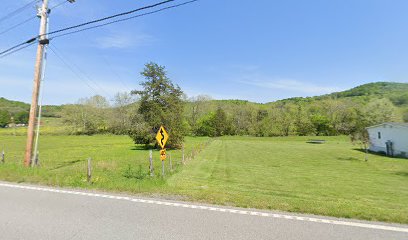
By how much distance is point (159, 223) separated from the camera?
16.8ft

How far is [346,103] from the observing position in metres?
98.2

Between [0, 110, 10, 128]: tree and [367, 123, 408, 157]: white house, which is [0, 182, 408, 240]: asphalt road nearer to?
[367, 123, 408, 157]: white house

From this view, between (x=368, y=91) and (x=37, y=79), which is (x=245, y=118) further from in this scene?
(x=368, y=91)

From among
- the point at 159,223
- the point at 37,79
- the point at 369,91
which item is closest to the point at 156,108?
the point at 37,79

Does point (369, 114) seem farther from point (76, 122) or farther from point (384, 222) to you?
point (76, 122)

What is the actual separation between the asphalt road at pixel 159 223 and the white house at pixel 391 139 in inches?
1361

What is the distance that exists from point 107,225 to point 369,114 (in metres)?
81.2

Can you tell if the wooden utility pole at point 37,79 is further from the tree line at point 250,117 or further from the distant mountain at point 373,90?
the distant mountain at point 373,90

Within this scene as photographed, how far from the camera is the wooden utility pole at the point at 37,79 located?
12.7 metres

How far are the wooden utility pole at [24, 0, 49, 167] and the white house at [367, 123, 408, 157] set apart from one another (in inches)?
1539

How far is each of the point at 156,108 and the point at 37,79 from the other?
23.9 metres

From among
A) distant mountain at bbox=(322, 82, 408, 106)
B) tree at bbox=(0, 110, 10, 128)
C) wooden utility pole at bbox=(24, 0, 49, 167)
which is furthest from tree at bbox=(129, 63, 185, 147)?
distant mountain at bbox=(322, 82, 408, 106)

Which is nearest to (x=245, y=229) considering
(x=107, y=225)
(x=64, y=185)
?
(x=107, y=225)

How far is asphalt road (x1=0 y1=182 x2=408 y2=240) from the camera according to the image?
4.59 metres
